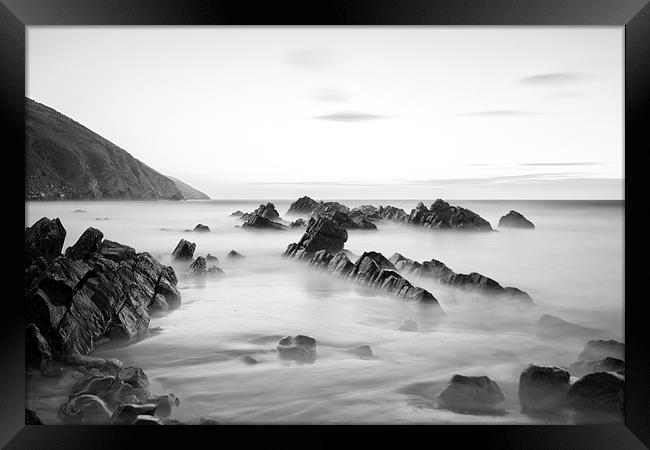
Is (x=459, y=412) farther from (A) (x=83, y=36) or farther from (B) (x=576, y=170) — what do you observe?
(A) (x=83, y=36)

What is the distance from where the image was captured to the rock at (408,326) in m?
2.94

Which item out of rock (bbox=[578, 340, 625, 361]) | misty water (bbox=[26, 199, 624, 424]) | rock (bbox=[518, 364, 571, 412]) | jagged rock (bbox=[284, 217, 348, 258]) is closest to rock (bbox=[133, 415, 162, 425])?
misty water (bbox=[26, 199, 624, 424])

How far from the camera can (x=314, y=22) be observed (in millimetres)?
2584

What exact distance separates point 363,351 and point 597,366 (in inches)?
52.5

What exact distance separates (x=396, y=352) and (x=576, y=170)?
1.54 m

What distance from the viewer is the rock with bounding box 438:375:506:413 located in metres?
2.71

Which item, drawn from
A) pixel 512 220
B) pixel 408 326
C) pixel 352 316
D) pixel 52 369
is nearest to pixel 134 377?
pixel 52 369

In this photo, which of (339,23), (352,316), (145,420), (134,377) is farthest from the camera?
(352,316)

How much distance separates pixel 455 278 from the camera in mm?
3014

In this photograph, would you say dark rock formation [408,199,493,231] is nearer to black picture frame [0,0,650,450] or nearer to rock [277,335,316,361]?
black picture frame [0,0,650,450]

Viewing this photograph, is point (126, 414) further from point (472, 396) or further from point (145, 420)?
point (472, 396)

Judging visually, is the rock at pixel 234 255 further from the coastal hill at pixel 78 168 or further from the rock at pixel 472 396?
the rock at pixel 472 396

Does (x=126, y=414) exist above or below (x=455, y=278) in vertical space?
below

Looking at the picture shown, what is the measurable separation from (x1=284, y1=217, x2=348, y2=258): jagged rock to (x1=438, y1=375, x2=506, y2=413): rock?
1.05 meters
